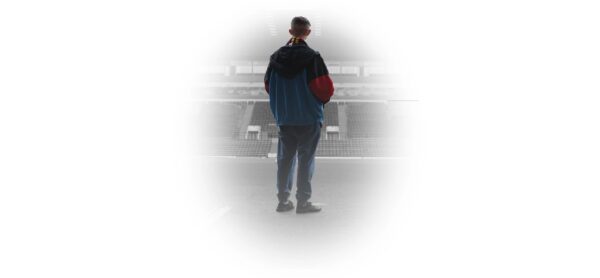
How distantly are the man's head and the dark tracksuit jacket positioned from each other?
0.08 feet

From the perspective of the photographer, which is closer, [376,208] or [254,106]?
[376,208]

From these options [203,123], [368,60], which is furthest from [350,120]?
[203,123]

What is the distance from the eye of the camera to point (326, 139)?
7.66 meters

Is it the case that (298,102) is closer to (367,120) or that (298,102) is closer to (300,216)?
(300,216)

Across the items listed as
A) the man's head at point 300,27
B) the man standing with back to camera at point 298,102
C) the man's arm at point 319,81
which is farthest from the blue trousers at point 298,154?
the man's head at point 300,27

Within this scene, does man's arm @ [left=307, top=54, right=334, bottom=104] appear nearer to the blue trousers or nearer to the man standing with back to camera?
the man standing with back to camera

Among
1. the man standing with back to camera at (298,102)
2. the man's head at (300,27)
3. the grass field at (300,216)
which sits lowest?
the grass field at (300,216)

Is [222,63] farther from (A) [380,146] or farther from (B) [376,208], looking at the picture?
(B) [376,208]

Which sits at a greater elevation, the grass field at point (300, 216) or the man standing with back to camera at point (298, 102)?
the man standing with back to camera at point (298, 102)

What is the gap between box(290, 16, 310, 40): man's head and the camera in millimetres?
1832

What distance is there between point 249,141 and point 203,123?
177 cm

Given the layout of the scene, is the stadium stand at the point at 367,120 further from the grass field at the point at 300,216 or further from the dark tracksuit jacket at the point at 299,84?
the dark tracksuit jacket at the point at 299,84

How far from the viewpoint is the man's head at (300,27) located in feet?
6.01

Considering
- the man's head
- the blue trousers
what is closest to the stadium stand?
the blue trousers
